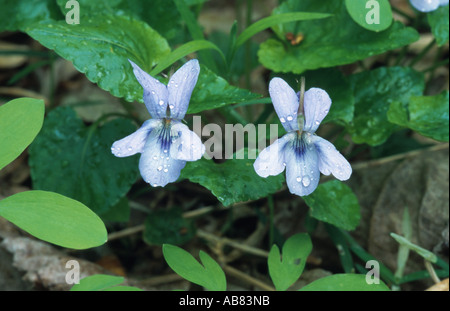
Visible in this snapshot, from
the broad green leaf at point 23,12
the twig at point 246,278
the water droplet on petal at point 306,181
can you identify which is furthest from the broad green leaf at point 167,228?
the broad green leaf at point 23,12

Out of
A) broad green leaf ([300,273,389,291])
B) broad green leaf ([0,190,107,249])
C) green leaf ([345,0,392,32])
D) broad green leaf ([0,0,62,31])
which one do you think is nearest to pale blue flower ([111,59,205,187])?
broad green leaf ([0,190,107,249])

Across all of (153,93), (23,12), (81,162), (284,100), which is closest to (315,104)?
(284,100)

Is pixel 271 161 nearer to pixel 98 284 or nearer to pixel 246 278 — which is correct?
pixel 98 284

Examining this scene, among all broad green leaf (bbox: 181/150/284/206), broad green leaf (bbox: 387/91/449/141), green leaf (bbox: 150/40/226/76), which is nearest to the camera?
broad green leaf (bbox: 181/150/284/206)

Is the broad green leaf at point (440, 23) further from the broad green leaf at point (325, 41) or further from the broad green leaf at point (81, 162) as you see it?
the broad green leaf at point (81, 162)

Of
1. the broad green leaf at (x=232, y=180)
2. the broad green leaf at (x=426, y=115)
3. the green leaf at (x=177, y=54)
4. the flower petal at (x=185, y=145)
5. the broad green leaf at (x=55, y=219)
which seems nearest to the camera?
the broad green leaf at (x=55, y=219)

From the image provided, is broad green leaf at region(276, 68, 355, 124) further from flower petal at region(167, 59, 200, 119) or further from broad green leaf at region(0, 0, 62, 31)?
broad green leaf at region(0, 0, 62, 31)
